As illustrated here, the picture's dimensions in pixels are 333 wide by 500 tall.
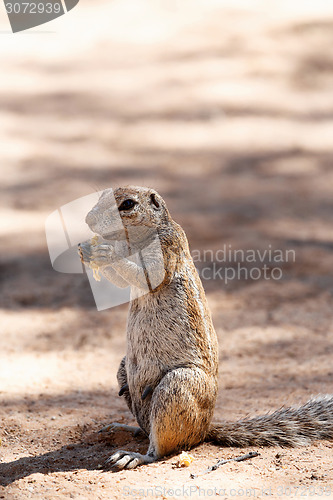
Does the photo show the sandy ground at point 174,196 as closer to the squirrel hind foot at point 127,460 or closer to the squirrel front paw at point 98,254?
the squirrel hind foot at point 127,460

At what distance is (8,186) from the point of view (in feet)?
30.7

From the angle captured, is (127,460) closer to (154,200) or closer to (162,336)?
(162,336)

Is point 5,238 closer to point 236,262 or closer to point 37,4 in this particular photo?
point 236,262

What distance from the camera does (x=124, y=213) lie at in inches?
144

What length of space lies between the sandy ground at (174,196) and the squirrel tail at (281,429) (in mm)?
104

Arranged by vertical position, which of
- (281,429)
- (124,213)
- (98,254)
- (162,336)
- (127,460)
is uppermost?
(124,213)

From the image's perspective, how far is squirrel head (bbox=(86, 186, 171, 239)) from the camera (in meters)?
3.64

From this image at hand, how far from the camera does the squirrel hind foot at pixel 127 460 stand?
137 inches

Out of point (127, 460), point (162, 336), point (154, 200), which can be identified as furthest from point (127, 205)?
point (127, 460)

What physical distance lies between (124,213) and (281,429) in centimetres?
161

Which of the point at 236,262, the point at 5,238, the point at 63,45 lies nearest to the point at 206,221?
the point at 236,262

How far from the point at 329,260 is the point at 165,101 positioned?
597cm

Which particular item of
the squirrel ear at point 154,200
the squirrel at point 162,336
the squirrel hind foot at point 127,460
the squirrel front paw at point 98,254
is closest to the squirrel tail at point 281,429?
the squirrel at point 162,336

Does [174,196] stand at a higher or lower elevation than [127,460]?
lower
